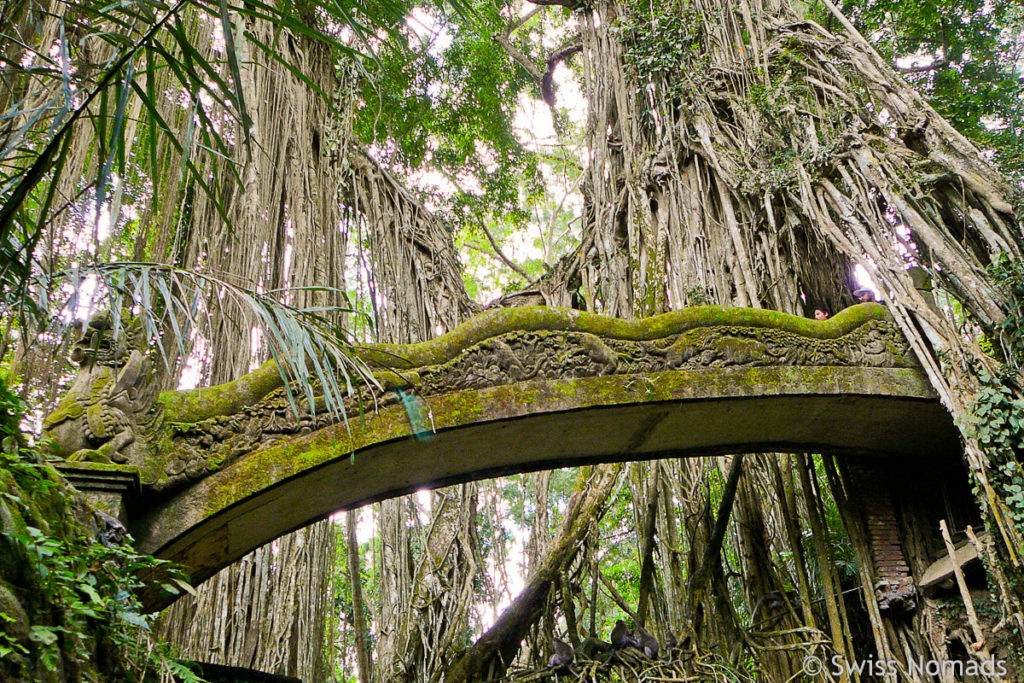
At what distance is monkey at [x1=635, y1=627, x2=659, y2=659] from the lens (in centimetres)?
466

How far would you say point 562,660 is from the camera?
4484mm

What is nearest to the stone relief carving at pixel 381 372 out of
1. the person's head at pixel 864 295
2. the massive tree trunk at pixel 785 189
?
the massive tree trunk at pixel 785 189

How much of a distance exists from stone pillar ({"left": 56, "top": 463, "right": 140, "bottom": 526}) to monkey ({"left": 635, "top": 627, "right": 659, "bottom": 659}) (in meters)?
2.84

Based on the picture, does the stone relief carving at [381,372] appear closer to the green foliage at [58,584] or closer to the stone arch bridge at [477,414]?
the stone arch bridge at [477,414]

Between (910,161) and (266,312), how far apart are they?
4.47 metres

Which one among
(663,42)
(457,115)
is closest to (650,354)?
(663,42)

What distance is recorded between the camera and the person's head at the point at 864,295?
6117 millimetres

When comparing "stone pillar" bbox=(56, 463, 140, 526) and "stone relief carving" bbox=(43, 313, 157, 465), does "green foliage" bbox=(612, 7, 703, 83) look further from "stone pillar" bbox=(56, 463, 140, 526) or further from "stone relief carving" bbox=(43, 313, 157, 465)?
"stone pillar" bbox=(56, 463, 140, 526)

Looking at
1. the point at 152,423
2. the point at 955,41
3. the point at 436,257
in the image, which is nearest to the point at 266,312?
the point at 152,423

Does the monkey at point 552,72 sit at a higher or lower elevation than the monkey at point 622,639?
higher

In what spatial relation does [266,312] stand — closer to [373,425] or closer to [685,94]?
[373,425]

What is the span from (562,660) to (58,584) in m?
2.96

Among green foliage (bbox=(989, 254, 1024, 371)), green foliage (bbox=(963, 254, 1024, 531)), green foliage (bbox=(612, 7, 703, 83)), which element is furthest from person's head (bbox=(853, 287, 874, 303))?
green foliage (bbox=(612, 7, 703, 83))

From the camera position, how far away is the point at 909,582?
205 inches
